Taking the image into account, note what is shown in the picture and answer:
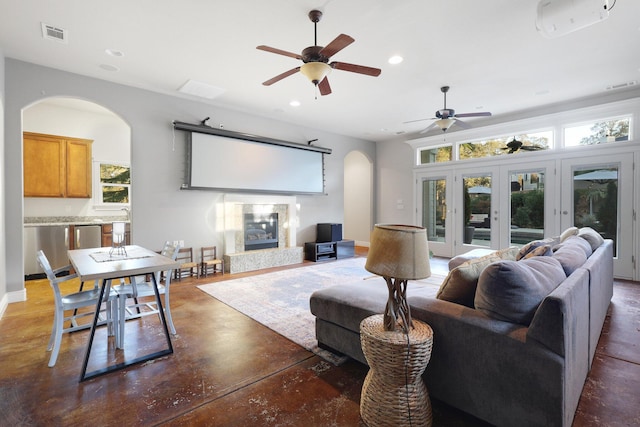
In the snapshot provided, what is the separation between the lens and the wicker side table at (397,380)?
150 centimetres

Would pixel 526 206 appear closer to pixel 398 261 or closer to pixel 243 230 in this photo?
pixel 243 230

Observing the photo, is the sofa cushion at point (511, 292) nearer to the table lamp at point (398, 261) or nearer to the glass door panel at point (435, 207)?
the table lamp at point (398, 261)

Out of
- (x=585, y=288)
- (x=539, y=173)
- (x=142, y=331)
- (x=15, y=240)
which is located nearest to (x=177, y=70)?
(x=15, y=240)

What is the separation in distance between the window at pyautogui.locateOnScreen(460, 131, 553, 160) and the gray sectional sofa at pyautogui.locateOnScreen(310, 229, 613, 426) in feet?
15.5

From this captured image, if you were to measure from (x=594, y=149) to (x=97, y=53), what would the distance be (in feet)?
24.0

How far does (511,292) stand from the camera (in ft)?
4.95

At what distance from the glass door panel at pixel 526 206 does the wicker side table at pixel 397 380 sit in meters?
5.37

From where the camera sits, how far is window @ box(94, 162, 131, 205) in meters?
6.29

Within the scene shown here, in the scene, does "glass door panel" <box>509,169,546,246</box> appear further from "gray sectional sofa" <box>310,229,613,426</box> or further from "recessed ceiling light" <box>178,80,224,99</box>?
"recessed ceiling light" <box>178,80,224,99</box>

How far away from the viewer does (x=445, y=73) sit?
161 inches

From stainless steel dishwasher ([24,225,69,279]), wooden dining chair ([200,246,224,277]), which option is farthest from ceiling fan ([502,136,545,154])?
stainless steel dishwasher ([24,225,69,279])

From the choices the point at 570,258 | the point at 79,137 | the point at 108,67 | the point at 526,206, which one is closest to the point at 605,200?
the point at 526,206

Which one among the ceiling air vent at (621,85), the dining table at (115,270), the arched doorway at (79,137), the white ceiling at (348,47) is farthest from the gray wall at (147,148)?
the ceiling air vent at (621,85)

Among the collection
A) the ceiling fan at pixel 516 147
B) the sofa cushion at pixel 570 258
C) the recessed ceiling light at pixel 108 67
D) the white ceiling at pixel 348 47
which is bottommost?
the sofa cushion at pixel 570 258
